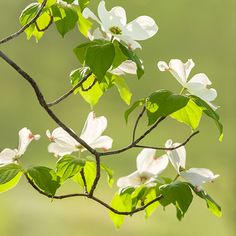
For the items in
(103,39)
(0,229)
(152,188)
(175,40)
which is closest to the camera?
(103,39)

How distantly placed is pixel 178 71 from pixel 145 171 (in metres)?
0.21

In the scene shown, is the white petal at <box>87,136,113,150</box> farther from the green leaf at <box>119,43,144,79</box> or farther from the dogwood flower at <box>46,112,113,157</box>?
the green leaf at <box>119,43,144,79</box>

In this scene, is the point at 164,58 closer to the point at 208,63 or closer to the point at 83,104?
the point at 208,63

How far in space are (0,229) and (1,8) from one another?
2.60ft

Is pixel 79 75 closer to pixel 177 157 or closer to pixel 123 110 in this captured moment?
pixel 177 157

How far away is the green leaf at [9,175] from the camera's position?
816mm

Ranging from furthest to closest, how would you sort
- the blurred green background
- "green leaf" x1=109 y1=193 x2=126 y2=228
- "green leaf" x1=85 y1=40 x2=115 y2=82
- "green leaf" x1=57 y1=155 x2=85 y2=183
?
the blurred green background, "green leaf" x1=109 y1=193 x2=126 y2=228, "green leaf" x1=57 y1=155 x2=85 y2=183, "green leaf" x1=85 y1=40 x2=115 y2=82

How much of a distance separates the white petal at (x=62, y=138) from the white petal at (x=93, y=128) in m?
0.02

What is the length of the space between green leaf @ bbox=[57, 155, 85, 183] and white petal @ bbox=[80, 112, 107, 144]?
84 millimetres

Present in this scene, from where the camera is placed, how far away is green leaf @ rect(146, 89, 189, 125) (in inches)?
31.4

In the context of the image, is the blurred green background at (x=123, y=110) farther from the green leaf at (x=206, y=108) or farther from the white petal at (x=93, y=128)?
the green leaf at (x=206, y=108)

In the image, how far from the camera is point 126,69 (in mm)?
914

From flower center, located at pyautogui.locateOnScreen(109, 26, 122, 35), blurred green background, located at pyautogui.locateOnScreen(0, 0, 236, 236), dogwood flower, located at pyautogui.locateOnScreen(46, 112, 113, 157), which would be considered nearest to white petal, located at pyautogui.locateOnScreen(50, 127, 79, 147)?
dogwood flower, located at pyautogui.locateOnScreen(46, 112, 113, 157)

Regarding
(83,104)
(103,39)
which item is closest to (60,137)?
(103,39)
